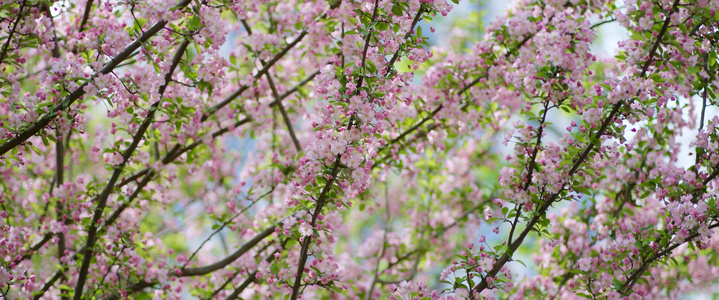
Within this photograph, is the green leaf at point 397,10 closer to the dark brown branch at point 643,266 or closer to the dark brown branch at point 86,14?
the dark brown branch at point 643,266

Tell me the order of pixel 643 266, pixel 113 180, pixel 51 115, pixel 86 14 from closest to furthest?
pixel 51 115 < pixel 643 266 < pixel 113 180 < pixel 86 14

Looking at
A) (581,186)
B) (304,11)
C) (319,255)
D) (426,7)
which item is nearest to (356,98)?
(426,7)

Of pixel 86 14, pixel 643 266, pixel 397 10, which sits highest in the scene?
pixel 86 14

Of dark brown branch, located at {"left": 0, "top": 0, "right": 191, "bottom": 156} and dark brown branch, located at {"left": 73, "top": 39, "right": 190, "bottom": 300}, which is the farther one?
dark brown branch, located at {"left": 73, "top": 39, "right": 190, "bottom": 300}

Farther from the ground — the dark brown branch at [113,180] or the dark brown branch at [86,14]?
the dark brown branch at [86,14]

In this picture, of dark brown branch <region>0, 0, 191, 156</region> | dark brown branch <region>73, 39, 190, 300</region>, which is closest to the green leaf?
dark brown branch <region>0, 0, 191, 156</region>

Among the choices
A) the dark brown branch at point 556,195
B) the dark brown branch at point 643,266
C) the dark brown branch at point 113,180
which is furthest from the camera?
the dark brown branch at point 113,180

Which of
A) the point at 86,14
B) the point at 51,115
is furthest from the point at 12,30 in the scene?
the point at 86,14

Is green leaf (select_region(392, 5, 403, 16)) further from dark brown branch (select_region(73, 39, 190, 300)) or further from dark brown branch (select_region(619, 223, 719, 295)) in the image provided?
dark brown branch (select_region(619, 223, 719, 295))

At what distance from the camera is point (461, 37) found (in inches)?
261

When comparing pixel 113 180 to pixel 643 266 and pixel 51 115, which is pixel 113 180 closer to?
pixel 51 115

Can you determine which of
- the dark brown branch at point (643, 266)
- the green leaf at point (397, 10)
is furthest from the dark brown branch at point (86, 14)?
the dark brown branch at point (643, 266)

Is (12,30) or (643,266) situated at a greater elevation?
(12,30)

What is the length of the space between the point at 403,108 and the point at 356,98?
1988 millimetres
